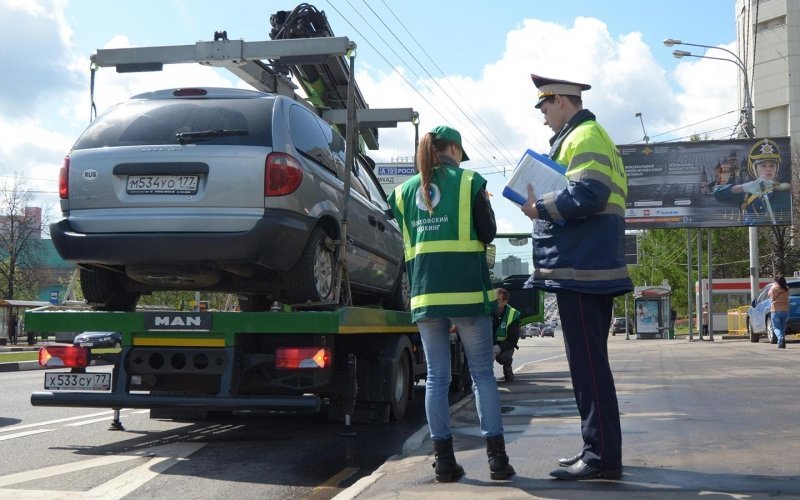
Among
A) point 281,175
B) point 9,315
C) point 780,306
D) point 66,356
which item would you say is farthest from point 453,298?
point 9,315

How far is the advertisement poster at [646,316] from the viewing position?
5259 centimetres

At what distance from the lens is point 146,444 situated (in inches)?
281

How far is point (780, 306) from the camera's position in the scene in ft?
65.4

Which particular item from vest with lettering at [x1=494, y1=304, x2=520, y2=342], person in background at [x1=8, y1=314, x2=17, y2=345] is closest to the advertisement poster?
person in background at [x1=8, y1=314, x2=17, y2=345]

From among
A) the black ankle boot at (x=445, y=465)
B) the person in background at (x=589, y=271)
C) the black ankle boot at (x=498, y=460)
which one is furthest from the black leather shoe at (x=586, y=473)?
the black ankle boot at (x=445, y=465)

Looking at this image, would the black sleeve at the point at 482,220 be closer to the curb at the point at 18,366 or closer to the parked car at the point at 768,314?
the parked car at the point at 768,314

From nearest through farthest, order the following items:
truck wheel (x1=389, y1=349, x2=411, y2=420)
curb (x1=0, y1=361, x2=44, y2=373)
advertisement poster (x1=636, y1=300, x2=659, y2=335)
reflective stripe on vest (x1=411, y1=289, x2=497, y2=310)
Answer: reflective stripe on vest (x1=411, y1=289, x2=497, y2=310), truck wheel (x1=389, y1=349, x2=411, y2=420), curb (x1=0, y1=361, x2=44, y2=373), advertisement poster (x1=636, y1=300, x2=659, y2=335)

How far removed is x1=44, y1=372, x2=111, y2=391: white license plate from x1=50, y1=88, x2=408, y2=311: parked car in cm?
74

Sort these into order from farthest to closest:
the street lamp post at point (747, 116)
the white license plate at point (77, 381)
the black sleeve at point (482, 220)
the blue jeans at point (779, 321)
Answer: the street lamp post at point (747, 116) < the blue jeans at point (779, 321) < the white license plate at point (77, 381) < the black sleeve at point (482, 220)

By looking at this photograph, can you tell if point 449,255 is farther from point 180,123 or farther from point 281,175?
point 180,123

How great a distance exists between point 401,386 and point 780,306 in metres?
14.3

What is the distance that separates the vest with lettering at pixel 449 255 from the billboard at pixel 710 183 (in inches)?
1223

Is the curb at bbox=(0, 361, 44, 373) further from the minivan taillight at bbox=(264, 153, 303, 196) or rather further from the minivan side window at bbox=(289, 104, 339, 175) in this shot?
the minivan taillight at bbox=(264, 153, 303, 196)

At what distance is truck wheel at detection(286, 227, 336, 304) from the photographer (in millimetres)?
6574
